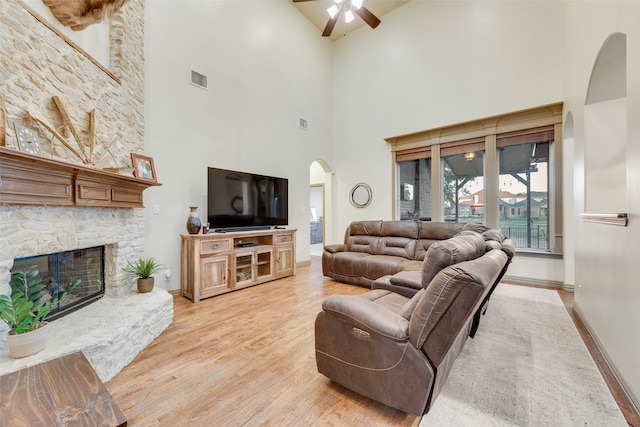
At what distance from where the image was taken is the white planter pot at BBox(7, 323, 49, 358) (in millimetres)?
1569

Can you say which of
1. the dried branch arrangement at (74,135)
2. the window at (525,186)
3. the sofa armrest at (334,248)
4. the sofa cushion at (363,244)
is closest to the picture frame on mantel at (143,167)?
the dried branch arrangement at (74,135)

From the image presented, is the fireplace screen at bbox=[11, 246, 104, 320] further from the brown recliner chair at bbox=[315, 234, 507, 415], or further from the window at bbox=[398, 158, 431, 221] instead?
the window at bbox=[398, 158, 431, 221]

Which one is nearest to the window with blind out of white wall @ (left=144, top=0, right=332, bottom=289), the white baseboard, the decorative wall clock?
the white baseboard

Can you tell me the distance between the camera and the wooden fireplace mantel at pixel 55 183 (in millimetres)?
1665

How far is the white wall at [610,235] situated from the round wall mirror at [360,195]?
3.51 meters

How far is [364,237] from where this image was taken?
492 cm

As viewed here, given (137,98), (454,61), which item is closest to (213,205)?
(137,98)

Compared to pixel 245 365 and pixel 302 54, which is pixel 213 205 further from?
pixel 302 54

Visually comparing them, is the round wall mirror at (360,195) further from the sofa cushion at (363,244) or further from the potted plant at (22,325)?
the potted plant at (22,325)

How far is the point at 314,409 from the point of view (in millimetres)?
1557

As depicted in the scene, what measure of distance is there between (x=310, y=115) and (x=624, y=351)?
5.79 m

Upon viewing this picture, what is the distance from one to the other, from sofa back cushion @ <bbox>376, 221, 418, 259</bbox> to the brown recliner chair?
105 inches

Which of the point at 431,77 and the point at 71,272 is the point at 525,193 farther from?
the point at 71,272

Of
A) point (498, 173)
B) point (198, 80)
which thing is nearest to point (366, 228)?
point (498, 173)
